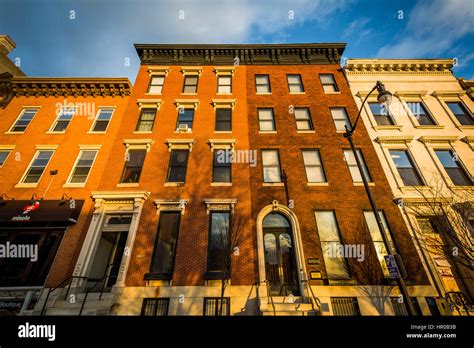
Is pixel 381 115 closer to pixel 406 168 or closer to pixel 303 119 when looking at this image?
pixel 406 168

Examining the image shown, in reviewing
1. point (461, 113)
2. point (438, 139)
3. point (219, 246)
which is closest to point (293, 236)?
point (219, 246)

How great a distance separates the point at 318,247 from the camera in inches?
397

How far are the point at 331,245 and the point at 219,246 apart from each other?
18.1 ft

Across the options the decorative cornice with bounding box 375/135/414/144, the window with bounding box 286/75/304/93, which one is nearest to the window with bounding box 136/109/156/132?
the window with bounding box 286/75/304/93

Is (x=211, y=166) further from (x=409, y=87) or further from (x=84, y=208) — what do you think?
(x=409, y=87)

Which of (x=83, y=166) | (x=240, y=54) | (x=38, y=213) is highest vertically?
(x=240, y=54)

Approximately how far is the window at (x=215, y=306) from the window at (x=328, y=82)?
15780mm

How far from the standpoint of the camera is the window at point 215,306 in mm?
8719

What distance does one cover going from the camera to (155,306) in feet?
29.3

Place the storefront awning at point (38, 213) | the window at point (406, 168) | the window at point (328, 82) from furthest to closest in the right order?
the window at point (328, 82), the window at point (406, 168), the storefront awning at point (38, 213)

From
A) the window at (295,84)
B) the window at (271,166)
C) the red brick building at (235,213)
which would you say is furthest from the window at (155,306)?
the window at (295,84)

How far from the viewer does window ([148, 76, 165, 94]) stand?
1634 cm

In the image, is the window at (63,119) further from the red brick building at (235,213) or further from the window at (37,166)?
the window at (37,166)
